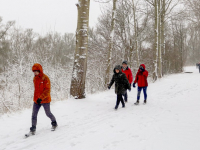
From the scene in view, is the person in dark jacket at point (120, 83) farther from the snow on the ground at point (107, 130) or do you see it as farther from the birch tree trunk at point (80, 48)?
the birch tree trunk at point (80, 48)

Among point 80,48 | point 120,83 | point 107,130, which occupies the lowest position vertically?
point 107,130

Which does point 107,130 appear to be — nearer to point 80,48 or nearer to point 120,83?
point 120,83

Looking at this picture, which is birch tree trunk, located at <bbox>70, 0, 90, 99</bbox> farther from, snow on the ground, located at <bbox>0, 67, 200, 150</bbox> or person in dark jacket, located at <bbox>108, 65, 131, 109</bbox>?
person in dark jacket, located at <bbox>108, 65, 131, 109</bbox>

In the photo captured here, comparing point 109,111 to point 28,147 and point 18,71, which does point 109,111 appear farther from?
point 18,71

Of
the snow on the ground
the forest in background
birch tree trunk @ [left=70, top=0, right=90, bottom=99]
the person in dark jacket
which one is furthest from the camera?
the forest in background

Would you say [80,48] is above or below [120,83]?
above

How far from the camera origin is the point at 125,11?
1573 centimetres

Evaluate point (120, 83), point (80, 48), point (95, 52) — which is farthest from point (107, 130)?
point (95, 52)

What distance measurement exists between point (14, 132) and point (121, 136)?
2571 mm

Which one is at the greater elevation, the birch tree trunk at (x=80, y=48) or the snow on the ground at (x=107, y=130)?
the birch tree trunk at (x=80, y=48)

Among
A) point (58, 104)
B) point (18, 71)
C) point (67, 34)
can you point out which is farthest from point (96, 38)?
point (67, 34)

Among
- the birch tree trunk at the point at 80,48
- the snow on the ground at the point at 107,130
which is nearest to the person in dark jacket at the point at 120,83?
the snow on the ground at the point at 107,130

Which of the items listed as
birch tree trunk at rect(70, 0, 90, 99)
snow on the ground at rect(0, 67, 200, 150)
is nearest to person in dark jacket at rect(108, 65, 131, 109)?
snow on the ground at rect(0, 67, 200, 150)

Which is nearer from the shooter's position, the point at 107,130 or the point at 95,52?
the point at 107,130
